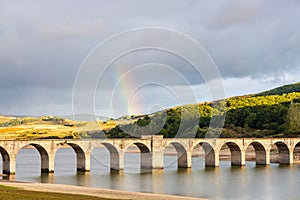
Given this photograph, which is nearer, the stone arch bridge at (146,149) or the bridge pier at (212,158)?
the stone arch bridge at (146,149)

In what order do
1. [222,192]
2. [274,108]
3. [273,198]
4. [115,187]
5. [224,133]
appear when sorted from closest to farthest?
[273,198], [222,192], [115,187], [224,133], [274,108]

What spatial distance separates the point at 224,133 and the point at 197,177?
60.0 m

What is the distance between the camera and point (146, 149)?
235 ft

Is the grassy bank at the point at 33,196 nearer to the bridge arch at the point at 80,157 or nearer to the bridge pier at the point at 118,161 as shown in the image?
the bridge arch at the point at 80,157

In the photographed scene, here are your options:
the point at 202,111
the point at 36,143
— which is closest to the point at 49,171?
the point at 36,143

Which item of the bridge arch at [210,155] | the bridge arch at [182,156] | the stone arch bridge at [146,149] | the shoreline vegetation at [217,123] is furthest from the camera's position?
the shoreline vegetation at [217,123]

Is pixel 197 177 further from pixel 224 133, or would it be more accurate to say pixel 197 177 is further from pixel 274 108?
pixel 274 108

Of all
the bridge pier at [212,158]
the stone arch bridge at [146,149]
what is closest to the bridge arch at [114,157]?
the stone arch bridge at [146,149]

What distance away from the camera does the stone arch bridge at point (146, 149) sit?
61062 millimetres

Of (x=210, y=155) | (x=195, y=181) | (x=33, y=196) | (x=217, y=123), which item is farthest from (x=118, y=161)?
(x=217, y=123)

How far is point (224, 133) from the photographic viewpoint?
4675 inches

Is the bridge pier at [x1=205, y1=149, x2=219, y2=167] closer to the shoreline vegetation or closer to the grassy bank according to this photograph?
the shoreline vegetation

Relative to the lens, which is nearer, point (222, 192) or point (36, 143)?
point (222, 192)

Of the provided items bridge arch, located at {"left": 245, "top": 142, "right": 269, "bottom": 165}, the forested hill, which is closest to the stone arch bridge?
bridge arch, located at {"left": 245, "top": 142, "right": 269, "bottom": 165}
